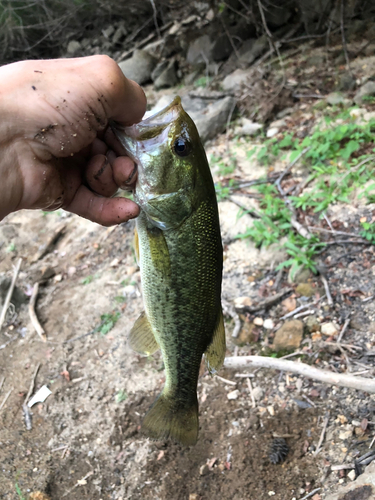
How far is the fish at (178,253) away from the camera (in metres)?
1.93

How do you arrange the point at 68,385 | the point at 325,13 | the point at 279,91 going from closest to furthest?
the point at 68,385, the point at 279,91, the point at 325,13

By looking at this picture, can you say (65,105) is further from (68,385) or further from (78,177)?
(68,385)

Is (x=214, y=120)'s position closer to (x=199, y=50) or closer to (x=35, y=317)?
(x=199, y=50)

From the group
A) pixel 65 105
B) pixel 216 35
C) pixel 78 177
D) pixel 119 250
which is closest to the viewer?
pixel 65 105

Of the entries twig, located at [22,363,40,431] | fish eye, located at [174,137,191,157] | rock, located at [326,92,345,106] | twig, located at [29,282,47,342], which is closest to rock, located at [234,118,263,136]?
rock, located at [326,92,345,106]

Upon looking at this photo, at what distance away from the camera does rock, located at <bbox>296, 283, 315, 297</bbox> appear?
3.72 meters

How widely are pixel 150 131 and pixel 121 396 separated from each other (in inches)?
109

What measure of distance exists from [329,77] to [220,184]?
331 cm

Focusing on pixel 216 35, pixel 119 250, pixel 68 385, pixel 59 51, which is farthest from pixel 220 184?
pixel 59 51

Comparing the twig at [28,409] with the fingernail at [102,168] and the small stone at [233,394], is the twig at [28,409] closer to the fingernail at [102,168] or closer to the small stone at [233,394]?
the small stone at [233,394]

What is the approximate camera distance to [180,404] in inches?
91.7

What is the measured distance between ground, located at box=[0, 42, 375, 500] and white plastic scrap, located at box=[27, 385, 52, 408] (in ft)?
0.19

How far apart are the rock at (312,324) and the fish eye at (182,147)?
229 cm

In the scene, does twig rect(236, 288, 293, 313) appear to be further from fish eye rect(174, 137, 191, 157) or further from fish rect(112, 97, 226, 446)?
fish eye rect(174, 137, 191, 157)
